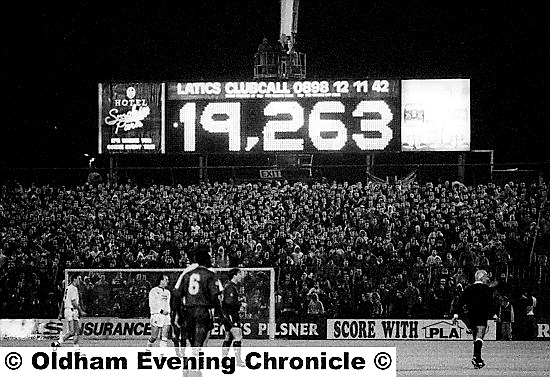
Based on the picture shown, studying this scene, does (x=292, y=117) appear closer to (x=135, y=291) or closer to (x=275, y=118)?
(x=275, y=118)

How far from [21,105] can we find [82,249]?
36.7 ft

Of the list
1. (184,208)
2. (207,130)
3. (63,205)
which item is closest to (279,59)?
(207,130)

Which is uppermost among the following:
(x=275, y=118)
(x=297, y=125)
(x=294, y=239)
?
(x=275, y=118)

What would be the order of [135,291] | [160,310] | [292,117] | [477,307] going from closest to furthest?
[477,307], [160,310], [292,117], [135,291]

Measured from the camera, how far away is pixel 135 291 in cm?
2264

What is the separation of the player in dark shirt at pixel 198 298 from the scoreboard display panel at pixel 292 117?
685 cm

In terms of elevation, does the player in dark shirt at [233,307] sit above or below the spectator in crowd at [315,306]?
above

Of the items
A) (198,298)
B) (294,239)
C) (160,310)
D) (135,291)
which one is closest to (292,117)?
(160,310)

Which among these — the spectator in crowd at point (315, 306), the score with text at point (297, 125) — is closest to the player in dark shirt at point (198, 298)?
the score with text at point (297, 125)

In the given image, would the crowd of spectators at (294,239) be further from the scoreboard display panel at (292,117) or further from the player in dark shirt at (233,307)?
the player in dark shirt at (233,307)

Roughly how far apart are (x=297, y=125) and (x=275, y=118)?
458 mm

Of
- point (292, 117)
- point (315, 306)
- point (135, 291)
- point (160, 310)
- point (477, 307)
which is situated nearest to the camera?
point (477, 307)

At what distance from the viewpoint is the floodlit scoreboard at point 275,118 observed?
65.1 ft

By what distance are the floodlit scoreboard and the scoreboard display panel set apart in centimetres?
2
